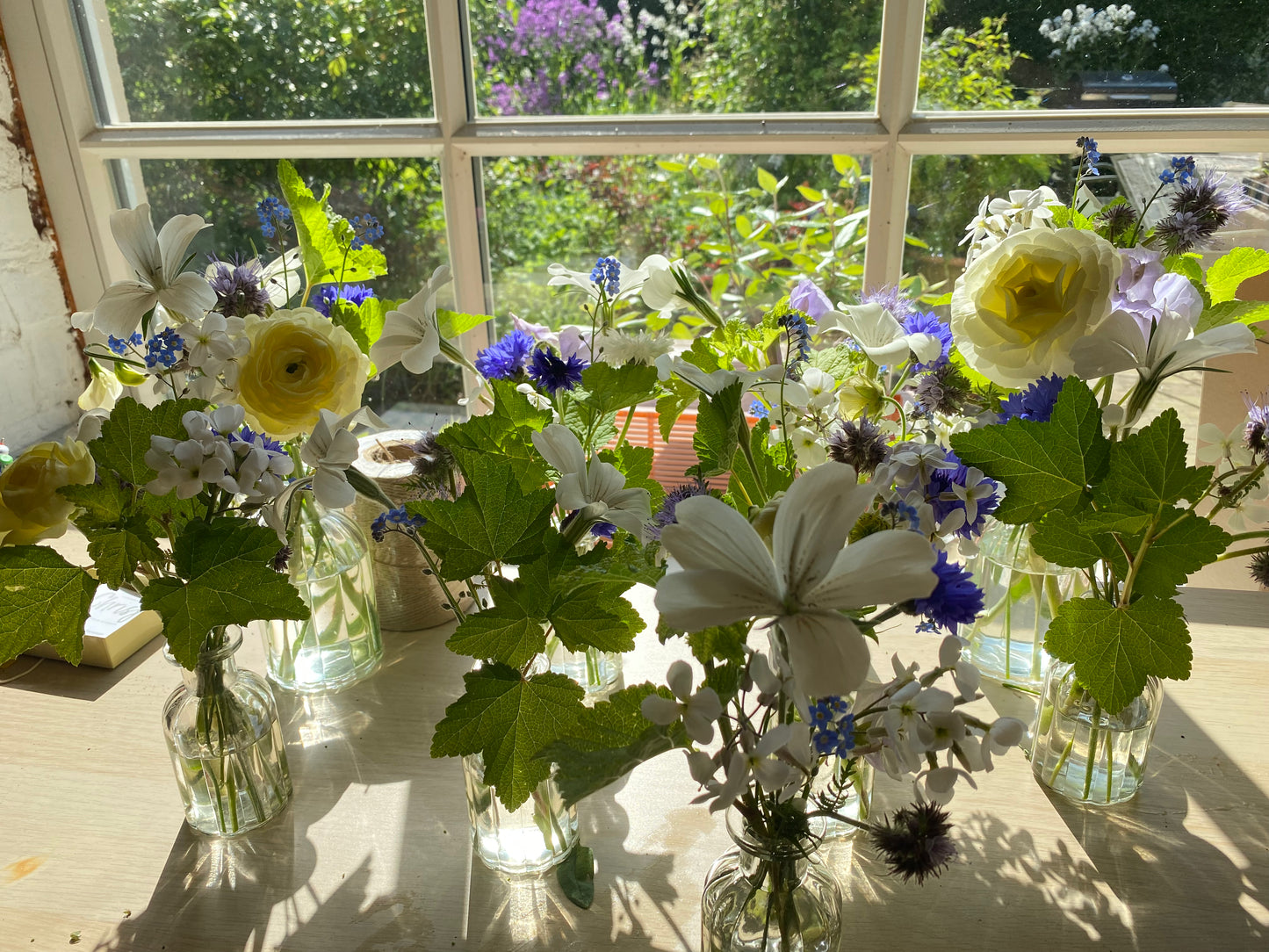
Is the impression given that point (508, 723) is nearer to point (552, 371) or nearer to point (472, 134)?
point (552, 371)

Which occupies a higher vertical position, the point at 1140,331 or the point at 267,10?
the point at 267,10

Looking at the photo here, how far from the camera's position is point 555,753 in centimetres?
53

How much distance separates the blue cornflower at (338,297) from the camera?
2.74 ft

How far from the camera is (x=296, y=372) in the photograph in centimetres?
73

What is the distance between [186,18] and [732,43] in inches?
34.7

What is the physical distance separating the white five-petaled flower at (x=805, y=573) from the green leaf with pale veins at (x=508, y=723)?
195 mm

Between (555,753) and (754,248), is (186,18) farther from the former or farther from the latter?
(555,753)

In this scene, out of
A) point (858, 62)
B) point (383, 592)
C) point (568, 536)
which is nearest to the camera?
point (568, 536)

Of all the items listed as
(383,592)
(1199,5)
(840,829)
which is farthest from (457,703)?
(1199,5)

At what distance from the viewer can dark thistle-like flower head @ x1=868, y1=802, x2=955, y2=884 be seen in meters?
0.51

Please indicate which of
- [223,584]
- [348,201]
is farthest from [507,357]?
[348,201]

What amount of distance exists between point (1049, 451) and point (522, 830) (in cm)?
48

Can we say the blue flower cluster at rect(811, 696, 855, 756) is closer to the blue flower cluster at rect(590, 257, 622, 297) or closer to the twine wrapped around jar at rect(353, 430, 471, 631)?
the blue flower cluster at rect(590, 257, 622, 297)

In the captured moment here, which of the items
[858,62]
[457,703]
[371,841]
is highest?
[858,62]
